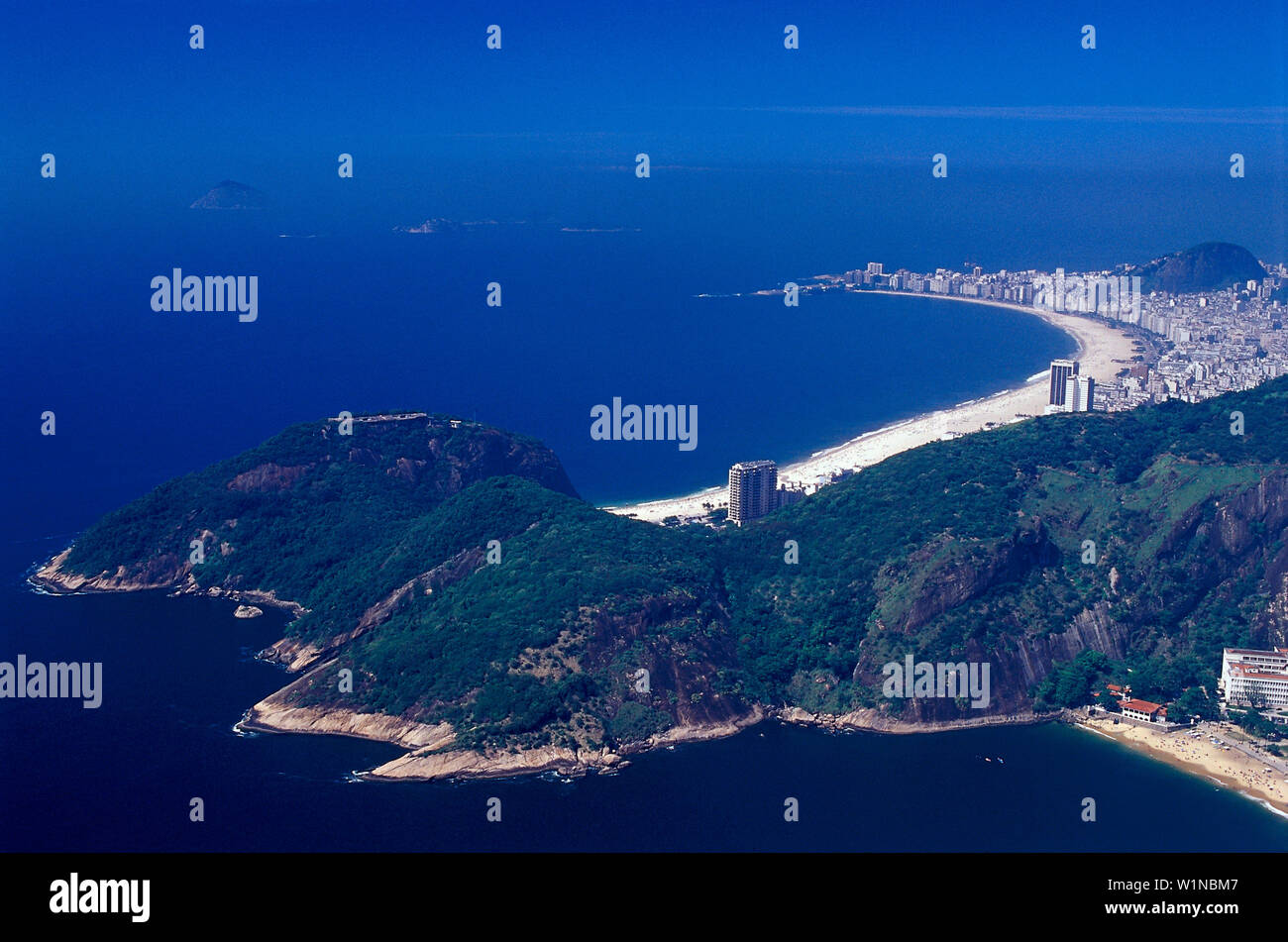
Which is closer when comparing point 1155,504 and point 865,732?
point 865,732

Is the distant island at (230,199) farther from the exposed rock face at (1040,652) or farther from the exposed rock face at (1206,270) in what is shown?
the exposed rock face at (1040,652)

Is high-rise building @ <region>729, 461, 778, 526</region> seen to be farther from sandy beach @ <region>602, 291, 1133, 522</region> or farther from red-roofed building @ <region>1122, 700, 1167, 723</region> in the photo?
red-roofed building @ <region>1122, 700, 1167, 723</region>

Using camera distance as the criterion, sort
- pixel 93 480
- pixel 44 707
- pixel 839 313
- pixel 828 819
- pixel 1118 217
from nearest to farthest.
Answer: pixel 828 819
pixel 44 707
pixel 93 480
pixel 839 313
pixel 1118 217

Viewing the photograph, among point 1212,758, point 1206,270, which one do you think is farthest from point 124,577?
point 1206,270

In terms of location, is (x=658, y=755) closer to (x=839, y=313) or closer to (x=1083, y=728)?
(x=1083, y=728)

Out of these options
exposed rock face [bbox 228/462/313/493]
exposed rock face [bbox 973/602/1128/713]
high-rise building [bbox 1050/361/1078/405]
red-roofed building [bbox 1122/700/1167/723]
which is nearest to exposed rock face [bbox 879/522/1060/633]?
exposed rock face [bbox 973/602/1128/713]

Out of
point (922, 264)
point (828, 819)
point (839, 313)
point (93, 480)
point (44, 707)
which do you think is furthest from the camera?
point (922, 264)

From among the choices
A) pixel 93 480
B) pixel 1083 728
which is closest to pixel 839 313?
pixel 93 480

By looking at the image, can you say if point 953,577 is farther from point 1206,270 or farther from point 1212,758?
point 1206,270

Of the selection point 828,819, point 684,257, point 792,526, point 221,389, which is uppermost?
point 684,257

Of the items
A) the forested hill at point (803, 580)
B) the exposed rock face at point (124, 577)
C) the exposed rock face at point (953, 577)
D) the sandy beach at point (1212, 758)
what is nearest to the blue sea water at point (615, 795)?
the sandy beach at point (1212, 758)
